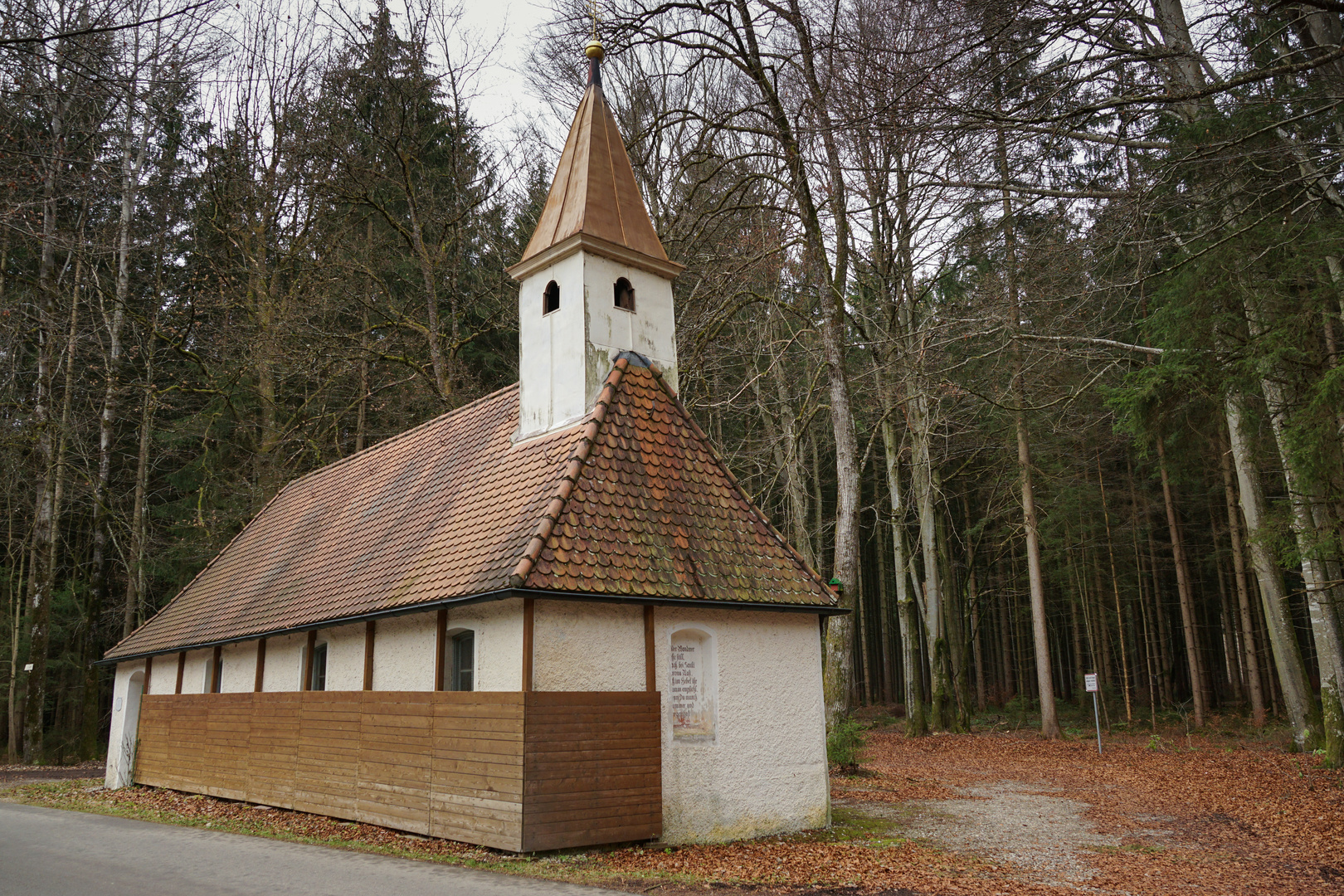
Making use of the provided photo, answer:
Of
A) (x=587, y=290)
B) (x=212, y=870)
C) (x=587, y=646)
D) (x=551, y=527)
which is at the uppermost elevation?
(x=587, y=290)

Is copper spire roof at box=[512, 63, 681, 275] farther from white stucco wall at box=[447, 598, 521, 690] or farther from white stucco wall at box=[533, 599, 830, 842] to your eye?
white stucco wall at box=[533, 599, 830, 842]

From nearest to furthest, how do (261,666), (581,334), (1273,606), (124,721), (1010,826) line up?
(1010,826) < (581,334) < (261,666) < (1273,606) < (124,721)

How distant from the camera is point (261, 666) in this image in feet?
49.7

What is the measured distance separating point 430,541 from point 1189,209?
1057 centimetres

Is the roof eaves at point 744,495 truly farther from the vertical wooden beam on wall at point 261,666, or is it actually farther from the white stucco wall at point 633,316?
the vertical wooden beam on wall at point 261,666

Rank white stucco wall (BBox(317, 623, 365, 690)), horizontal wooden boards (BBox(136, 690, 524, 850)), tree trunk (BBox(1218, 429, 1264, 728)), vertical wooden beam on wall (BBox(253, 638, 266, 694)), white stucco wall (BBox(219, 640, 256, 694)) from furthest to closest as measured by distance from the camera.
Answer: tree trunk (BBox(1218, 429, 1264, 728)) → white stucco wall (BBox(219, 640, 256, 694)) → vertical wooden beam on wall (BBox(253, 638, 266, 694)) → white stucco wall (BBox(317, 623, 365, 690)) → horizontal wooden boards (BBox(136, 690, 524, 850))

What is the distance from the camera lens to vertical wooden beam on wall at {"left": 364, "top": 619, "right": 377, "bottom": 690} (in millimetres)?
12172

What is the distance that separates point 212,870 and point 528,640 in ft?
11.8

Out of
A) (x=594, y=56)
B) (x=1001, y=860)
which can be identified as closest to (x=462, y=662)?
(x=1001, y=860)

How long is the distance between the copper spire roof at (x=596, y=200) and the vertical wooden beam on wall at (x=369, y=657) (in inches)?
215

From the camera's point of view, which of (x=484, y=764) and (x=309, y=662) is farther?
(x=309, y=662)

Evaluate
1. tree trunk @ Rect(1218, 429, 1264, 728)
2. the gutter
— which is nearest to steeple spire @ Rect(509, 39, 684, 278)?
the gutter

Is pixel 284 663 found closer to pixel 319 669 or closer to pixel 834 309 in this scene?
pixel 319 669

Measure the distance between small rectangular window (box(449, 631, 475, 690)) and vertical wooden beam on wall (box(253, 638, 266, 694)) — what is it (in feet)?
19.4
